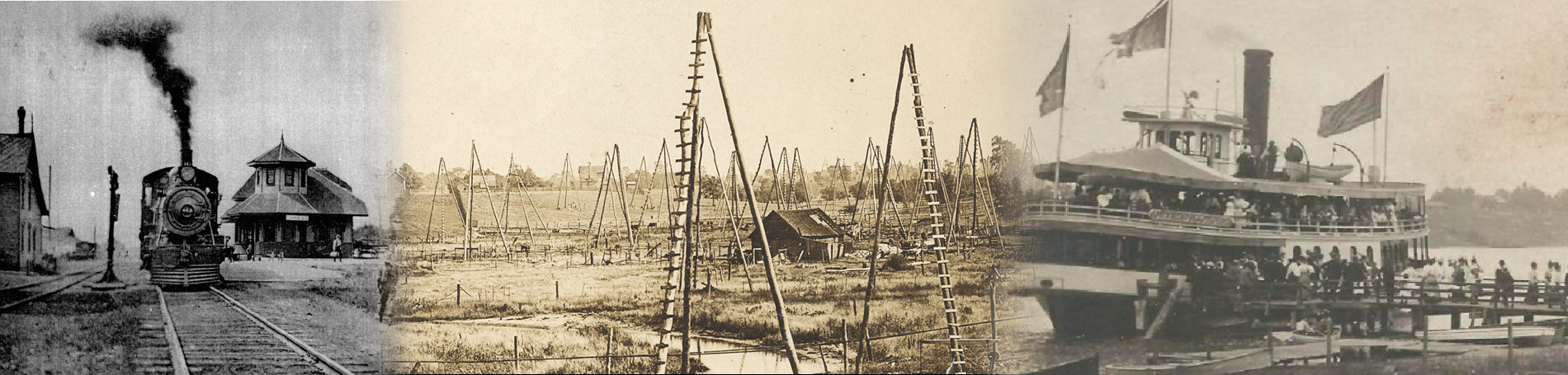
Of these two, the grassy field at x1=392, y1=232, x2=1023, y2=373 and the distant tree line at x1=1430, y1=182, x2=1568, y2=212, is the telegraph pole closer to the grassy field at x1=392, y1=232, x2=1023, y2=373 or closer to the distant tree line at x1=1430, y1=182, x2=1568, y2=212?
the grassy field at x1=392, y1=232, x2=1023, y2=373

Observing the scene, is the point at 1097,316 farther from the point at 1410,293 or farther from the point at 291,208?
the point at 291,208

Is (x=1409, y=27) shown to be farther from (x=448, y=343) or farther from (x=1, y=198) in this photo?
(x=1, y=198)

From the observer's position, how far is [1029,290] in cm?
439

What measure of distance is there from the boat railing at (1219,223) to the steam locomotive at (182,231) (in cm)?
325

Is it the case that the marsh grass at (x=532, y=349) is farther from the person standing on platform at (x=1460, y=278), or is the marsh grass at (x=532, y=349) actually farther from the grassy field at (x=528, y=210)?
the person standing on platform at (x=1460, y=278)

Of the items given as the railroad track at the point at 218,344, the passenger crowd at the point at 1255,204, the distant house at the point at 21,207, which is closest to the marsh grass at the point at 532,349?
the railroad track at the point at 218,344

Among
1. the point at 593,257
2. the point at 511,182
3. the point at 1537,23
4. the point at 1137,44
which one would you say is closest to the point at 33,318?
the point at 511,182

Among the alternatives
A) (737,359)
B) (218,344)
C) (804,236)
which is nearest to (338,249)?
(218,344)

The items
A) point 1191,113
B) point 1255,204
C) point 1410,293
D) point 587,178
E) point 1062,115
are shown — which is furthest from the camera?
point 1410,293

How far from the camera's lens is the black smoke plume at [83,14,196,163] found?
4.13 metres

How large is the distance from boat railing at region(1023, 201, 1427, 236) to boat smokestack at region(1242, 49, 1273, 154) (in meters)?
0.35

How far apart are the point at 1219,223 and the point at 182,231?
4.21 m

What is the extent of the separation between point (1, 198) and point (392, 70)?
1690mm

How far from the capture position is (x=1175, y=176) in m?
4.64
